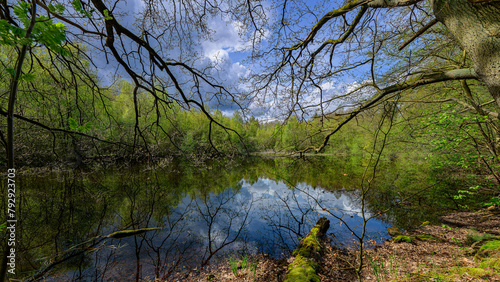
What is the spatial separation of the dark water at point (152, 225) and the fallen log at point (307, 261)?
0.62 meters

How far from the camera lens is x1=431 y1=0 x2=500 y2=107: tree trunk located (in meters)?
1.56

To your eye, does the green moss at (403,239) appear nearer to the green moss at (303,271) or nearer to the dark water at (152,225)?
the dark water at (152,225)

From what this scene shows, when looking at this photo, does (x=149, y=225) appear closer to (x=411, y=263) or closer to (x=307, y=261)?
(x=307, y=261)

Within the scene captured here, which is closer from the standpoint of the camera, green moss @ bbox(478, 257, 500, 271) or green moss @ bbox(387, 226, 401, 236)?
green moss @ bbox(478, 257, 500, 271)

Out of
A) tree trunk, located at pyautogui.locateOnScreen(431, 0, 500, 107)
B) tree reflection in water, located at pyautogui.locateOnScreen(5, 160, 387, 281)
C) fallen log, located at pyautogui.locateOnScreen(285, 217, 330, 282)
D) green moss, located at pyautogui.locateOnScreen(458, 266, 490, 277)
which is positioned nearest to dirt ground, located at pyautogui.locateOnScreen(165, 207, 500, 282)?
green moss, located at pyautogui.locateOnScreen(458, 266, 490, 277)

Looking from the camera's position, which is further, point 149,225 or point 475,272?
point 149,225

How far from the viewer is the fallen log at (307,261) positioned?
3168 mm

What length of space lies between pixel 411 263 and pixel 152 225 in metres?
7.43

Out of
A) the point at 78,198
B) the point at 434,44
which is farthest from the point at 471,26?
Result: the point at 78,198

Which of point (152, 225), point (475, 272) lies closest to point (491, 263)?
point (475, 272)

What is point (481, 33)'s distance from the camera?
1.59m

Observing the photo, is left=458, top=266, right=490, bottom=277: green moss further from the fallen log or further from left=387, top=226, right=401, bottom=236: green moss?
left=387, top=226, right=401, bottom=236: green moss

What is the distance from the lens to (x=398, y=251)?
14.1 ft

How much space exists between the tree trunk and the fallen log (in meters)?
3.52
